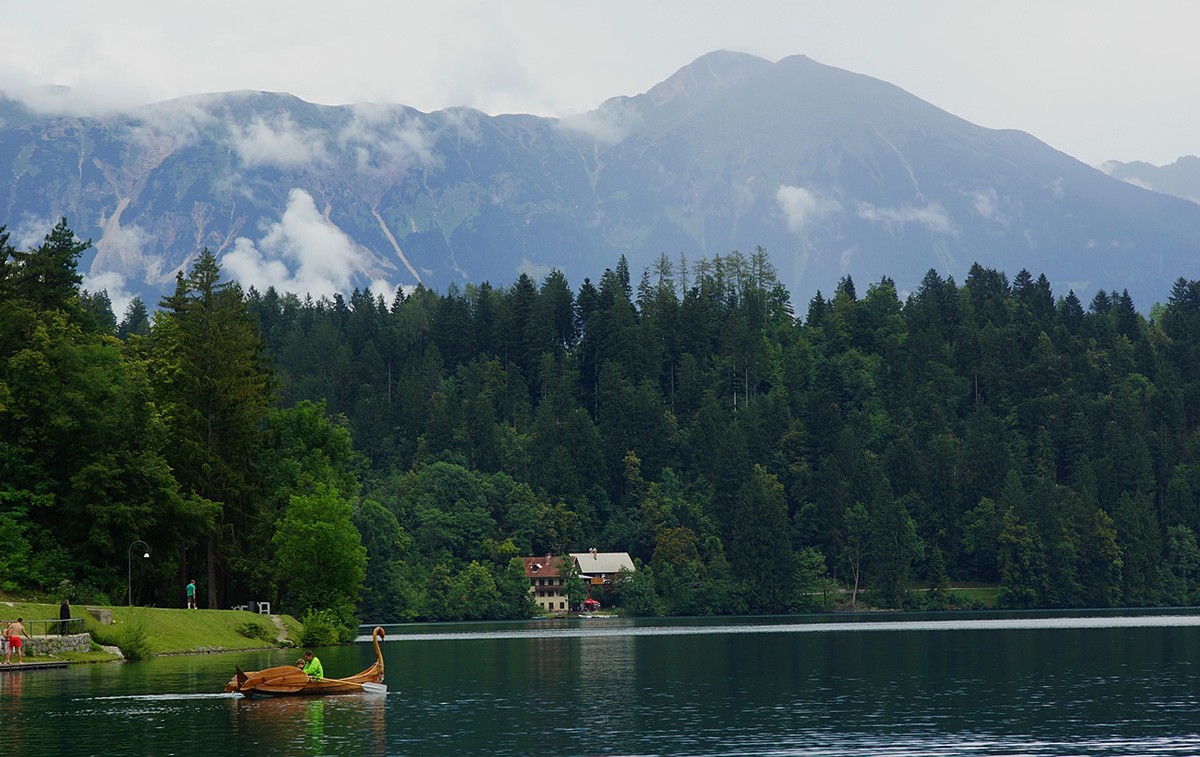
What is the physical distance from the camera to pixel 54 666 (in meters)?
75.6

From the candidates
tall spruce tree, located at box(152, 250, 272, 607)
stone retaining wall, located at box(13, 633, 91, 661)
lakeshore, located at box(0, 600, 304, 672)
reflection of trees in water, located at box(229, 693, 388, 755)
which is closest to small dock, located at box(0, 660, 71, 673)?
lakeshore, located at box(0, 600, 304, 672)

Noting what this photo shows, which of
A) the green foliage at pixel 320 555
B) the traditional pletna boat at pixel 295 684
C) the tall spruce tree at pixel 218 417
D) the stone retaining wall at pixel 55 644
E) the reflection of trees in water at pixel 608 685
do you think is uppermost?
the tall spruce tree at pixel 218 417

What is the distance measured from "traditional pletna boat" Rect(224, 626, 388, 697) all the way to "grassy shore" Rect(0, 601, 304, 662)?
21.7 m

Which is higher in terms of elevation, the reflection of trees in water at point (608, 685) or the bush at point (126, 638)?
the bush at point (126, 638)

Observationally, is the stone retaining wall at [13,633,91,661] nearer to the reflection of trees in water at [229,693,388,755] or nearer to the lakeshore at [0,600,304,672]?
the lakeshore at [0,600,304,672]

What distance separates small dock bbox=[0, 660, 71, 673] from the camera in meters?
72.3

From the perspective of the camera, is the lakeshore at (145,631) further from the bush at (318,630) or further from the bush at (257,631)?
the bush at (318,630)

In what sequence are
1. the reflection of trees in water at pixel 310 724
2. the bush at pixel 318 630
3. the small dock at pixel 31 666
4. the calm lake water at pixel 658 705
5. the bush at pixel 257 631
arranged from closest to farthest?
the calm lake water at pixel 658 705
the reflection of trees in water at pixel 310 724
the small dock at pixel 31 666
the bush at pixel 257 631
the bush at pixel 318 630

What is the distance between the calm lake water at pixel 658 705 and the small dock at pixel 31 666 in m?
1.08

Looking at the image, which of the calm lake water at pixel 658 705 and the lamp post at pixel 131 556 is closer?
the calm lake water at pixel 658 705

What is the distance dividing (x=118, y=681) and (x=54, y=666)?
A: 38.8 feet

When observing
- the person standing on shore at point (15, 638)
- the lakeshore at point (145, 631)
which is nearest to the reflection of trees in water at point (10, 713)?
the person standing on shore at point (15, 638)

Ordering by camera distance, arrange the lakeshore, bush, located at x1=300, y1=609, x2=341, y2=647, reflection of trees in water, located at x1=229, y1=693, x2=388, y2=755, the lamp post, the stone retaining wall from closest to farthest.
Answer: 1. reflection of trees in water, located at x1=229, y1=693, x2=388, y2=755
2. the stone retaining wall
3. the lakeshore
4. the lamp post
5. bush, located at x1=300, y1=609, x2=341, y2=647

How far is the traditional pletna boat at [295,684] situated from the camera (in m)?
58.6
